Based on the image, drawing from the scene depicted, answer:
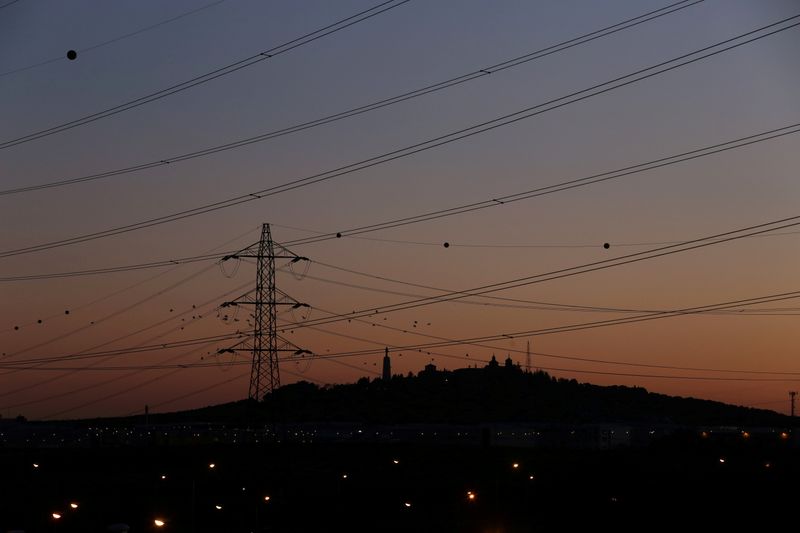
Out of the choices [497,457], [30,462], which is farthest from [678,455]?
[30,462]

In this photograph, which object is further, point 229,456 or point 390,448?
point 390,448

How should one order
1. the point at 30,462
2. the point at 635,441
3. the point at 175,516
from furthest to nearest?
the point at 635,441 → the point at 30,462 → the point at 175,516

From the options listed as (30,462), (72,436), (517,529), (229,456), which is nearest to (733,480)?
(517,529)

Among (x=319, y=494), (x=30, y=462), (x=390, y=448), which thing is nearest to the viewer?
(x=319, y=494)

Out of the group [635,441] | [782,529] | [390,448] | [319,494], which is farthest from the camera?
[635,441]

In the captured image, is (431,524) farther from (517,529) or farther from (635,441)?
(635,441)

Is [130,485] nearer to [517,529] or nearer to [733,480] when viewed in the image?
[517,529]
